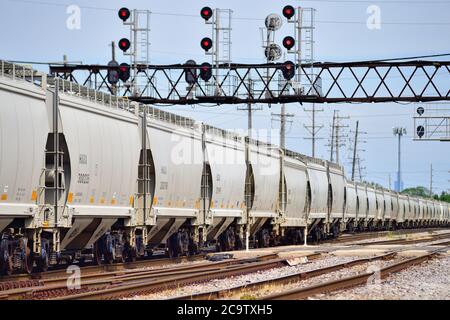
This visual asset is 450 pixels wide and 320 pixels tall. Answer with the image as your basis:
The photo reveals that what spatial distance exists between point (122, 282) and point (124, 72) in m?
19.9

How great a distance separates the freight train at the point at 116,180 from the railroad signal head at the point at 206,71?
3.42m

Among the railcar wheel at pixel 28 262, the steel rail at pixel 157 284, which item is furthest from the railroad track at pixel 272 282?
the railcar wheel at pixel 28 262

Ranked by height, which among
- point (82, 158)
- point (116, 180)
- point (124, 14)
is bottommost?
point (116, 180)

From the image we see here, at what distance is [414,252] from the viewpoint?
1118 inches

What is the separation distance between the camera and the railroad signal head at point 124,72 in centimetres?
3619

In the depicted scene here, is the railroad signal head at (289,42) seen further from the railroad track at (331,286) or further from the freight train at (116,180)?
the railroad track at (331,286)

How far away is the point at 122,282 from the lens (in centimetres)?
1745

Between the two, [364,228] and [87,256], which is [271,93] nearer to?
[87,256]

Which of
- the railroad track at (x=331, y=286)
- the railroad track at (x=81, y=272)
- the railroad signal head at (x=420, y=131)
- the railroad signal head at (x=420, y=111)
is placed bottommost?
the railroad track at (x=81, y=272)

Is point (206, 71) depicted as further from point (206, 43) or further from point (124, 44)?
point (124, 44)

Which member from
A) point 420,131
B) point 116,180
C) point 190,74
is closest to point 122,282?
point 116,180

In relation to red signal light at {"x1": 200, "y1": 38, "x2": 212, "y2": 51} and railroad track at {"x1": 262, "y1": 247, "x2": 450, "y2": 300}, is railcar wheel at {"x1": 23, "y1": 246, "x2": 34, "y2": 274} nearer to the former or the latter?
railroad track at {"x1": 262, "y1": 247, "x2": 450, "y2": 300}

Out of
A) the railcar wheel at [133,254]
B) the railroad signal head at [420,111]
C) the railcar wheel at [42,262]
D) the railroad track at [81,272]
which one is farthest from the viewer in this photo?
the railroad signal head at [420,111]

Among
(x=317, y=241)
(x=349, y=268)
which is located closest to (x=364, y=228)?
(x=317, y=241)
